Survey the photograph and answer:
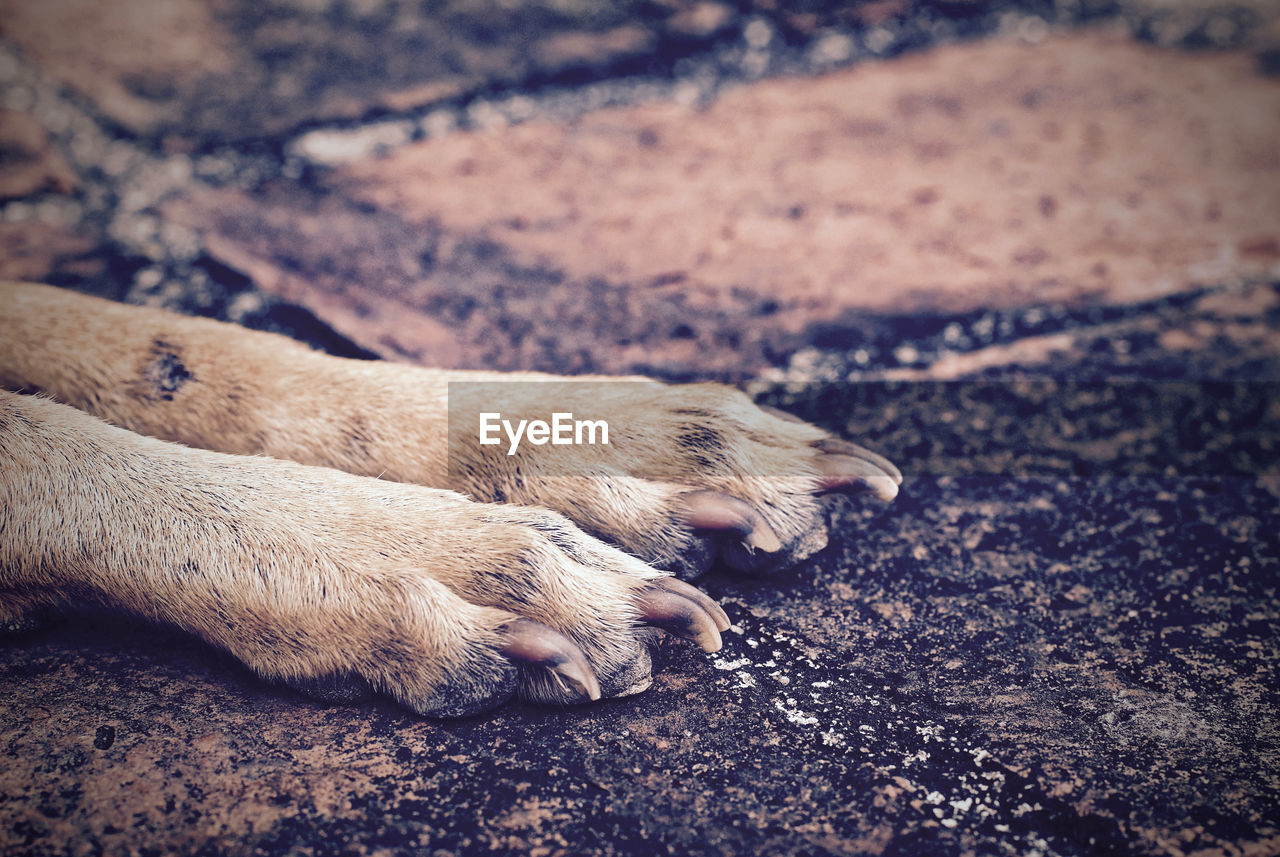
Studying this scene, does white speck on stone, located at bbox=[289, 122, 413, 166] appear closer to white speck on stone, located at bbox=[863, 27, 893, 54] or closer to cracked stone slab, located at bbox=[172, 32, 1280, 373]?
cracked stone slab, located at bbox=[172, 32, 1280, 373]

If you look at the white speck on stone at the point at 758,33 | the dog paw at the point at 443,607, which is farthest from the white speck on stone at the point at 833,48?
the dog paw at the point at 443,607

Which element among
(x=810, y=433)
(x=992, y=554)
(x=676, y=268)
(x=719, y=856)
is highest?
(x=676, y=268)

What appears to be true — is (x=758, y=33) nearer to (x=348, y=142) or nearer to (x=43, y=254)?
(x=348, y=142)

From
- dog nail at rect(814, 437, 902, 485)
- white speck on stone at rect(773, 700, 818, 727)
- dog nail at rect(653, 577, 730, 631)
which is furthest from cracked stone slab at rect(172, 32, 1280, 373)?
white speck on stone at rect(773, 700, 818, 727)

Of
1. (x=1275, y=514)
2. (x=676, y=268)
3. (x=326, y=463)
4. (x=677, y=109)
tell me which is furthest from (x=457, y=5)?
(x=1275, y=514)

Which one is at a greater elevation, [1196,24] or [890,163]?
[1196,24]

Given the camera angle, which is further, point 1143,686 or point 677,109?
point 677,109

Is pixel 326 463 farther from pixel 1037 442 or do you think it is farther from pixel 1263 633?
pixel 1263 633

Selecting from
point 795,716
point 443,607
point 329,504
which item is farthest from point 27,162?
point 795,716
